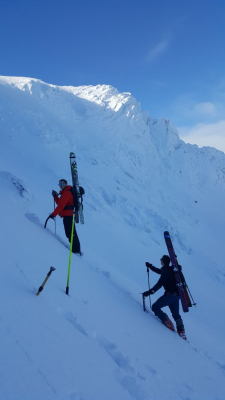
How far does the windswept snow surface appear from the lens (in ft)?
6.56


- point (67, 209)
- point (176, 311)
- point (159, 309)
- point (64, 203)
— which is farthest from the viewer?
point (67, 209)

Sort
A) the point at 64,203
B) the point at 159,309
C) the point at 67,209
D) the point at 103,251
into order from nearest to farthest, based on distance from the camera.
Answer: the point at 159,309 → the point at 64,203 → the point at 67,209 → the point at 103,251

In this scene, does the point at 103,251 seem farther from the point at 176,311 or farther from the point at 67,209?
the point at 176,311

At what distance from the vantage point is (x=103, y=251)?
10.2m

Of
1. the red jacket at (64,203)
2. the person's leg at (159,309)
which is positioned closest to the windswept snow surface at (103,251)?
the person's leg at (159,309)

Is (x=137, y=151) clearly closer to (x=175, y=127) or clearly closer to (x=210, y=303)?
(x=175, y=127)

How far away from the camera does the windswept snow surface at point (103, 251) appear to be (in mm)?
1998

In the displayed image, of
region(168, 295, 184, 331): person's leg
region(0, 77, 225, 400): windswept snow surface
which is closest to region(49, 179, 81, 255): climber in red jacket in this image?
region(0, 77, 225, 400): windswept snow surface

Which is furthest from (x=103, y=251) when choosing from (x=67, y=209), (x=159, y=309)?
(x=159, y=309)

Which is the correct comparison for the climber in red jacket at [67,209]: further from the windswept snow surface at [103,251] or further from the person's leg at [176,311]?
the person's leg at [176,311]

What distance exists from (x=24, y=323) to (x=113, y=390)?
96 centimetres

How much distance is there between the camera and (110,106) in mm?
30562

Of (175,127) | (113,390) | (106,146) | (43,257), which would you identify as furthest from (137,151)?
(113,390)

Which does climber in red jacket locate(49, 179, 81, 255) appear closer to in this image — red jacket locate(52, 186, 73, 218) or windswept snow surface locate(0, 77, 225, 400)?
red jacket locate(52, 186, 73, 218)
